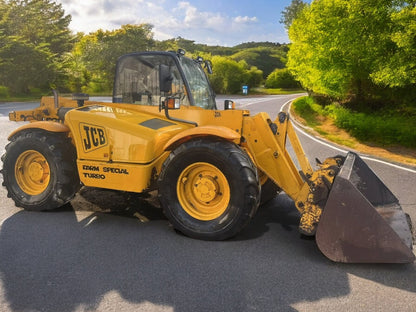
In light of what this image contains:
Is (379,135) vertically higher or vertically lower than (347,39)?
lower

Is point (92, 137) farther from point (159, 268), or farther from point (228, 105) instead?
point (228, 105)

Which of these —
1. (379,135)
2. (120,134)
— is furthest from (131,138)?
(379,135)

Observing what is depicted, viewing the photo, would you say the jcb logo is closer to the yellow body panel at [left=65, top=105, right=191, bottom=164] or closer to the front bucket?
the yellow body panel at [left=65, top=105, right=191, bottom=164]

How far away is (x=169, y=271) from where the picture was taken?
340cm

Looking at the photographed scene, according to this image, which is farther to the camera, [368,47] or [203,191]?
[368,47]

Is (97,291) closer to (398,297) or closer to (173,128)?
(173,128)

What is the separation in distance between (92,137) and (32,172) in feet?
4.28

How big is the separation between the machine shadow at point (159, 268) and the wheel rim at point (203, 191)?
1.18 ft

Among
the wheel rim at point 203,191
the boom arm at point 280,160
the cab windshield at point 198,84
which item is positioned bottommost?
the wheel rim at point 203,191

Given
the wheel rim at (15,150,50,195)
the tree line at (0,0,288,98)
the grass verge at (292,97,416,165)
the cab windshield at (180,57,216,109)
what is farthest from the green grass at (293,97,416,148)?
the tree line at (0,0,288,98)

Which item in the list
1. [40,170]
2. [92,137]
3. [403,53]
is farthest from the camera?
[403,53]

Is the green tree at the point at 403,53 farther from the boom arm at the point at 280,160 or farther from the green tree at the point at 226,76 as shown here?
the green tree at the point at 226,76

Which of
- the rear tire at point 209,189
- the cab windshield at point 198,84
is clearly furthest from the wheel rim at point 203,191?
the cab windshield at point 198,84

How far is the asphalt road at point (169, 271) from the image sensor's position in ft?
9.62
